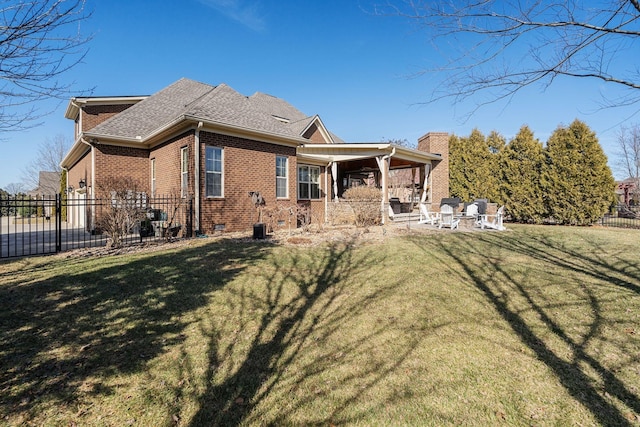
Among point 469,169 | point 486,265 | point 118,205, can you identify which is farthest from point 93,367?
point 469,169

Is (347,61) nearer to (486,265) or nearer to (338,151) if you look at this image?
(338,151)

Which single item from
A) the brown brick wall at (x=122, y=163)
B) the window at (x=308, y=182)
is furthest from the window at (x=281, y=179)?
the brown brick wall at (x=122, y=163)

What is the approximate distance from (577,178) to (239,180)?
16118 millimetres

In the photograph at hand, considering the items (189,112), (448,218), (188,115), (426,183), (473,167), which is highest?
(189,112)

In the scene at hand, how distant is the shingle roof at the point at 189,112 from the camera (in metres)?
11.1

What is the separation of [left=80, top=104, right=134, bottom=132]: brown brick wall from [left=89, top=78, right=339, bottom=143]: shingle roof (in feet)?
8.51

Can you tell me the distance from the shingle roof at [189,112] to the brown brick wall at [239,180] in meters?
0.72

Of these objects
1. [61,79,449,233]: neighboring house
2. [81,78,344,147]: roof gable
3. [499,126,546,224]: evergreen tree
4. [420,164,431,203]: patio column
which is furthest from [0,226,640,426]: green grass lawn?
[420,164,431,203]: patio column

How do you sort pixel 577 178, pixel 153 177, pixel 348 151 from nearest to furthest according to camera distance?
1. pixel 153 177
2. pixel 577 178
3. pixel 348 151

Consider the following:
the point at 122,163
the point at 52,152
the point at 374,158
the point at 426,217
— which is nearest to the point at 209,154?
the point at 122,163

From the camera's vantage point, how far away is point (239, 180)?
11336 mm

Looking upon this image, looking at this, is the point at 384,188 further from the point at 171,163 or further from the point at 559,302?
the point at 559,302

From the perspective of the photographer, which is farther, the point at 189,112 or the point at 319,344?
the point at 189,112

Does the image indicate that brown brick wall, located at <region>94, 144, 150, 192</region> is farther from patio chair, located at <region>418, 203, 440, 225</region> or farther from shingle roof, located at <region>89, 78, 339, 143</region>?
patio chair, located at <region>418, 203, 440, 225</region>
